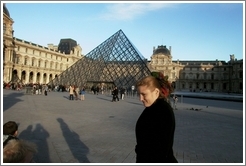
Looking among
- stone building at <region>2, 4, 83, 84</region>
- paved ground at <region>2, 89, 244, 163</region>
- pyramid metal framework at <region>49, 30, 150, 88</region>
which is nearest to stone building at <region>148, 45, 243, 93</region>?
stone building at <region>2, 4, 83, 84</region>

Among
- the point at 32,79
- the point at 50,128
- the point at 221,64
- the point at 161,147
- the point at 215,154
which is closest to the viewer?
the point at 161,147

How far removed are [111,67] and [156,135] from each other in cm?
3369

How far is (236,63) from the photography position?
7775cm

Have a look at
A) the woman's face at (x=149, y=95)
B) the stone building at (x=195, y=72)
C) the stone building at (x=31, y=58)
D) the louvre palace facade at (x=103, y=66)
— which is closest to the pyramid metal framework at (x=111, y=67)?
the louvre palace facade at (x=103, y=66)

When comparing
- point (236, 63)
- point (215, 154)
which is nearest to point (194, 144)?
point (215, 154)

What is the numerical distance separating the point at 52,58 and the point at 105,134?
6785cm

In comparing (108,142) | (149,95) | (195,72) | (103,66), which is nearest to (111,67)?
(103,66)

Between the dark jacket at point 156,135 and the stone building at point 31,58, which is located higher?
the stone building at point 31,58

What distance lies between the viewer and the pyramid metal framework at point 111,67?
3334cm

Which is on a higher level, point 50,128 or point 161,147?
point 161,147

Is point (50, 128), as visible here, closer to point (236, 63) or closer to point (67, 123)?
point (67, 123)

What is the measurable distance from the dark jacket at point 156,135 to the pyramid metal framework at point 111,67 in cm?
3030

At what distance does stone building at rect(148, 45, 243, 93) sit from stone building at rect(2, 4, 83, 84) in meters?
27.7

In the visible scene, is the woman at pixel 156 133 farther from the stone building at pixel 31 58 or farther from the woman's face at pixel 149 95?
the stone building at pixel 31 58
